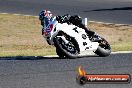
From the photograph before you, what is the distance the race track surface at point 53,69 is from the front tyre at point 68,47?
27 cm

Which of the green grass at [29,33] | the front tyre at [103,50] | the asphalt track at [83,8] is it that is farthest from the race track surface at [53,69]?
the asphalt track at [83,8]

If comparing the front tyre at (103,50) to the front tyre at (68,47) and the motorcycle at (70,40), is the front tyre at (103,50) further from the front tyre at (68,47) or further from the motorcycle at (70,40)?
the front tyre at (68,47)

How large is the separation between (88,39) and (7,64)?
8.79 ft

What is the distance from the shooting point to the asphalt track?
30.2 metres

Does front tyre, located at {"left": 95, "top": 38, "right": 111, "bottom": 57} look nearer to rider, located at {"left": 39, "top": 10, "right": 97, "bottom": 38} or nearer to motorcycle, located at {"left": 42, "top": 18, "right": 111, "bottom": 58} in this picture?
motorcycle, located at {"left": 42, "top": 18, "right": 111, "bottom": 58}

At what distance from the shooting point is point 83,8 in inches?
1318

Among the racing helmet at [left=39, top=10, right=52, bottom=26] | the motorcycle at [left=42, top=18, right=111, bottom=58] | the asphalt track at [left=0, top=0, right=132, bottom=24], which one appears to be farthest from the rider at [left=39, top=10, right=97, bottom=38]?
the asphalt track at [left=0, top=0, right=132, bottom=24]

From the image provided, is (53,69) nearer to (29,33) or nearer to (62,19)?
(62,19)

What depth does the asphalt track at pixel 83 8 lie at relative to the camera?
30172 mm

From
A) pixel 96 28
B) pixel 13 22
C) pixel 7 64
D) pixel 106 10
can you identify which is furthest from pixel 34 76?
pixel 106 10

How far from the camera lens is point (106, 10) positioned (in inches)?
1275

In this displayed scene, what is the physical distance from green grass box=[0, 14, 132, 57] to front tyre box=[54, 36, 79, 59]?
21.5 feet

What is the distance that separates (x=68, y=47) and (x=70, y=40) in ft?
0.71

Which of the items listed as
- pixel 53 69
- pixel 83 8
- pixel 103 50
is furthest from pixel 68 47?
pixel 83 8
